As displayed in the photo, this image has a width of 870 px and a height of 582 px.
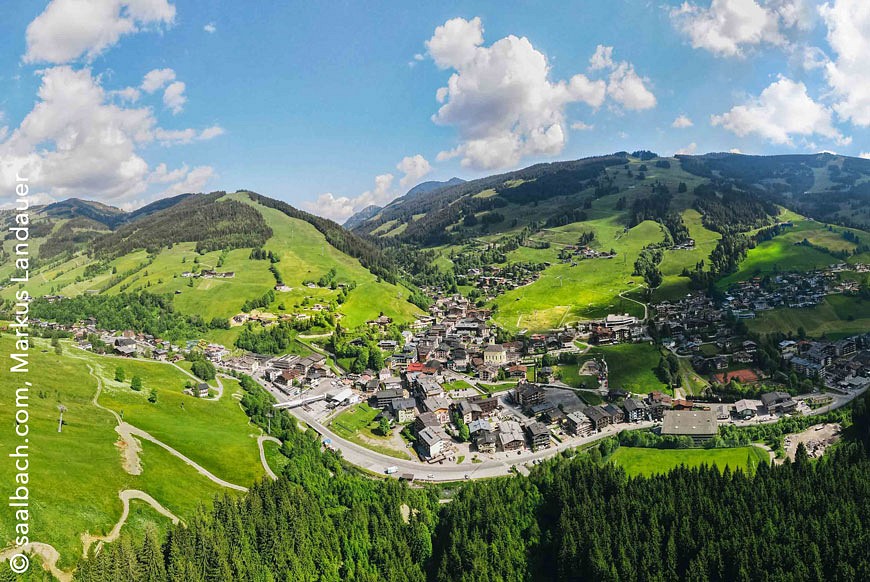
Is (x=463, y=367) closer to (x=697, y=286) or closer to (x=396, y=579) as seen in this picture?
(x=396, y=579)

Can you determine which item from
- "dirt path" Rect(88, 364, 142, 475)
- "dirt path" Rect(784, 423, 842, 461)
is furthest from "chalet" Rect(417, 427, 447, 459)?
"dirt path" Rect(784, 423, 842, 461)

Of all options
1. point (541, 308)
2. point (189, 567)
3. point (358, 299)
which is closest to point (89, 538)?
point (189, 567)

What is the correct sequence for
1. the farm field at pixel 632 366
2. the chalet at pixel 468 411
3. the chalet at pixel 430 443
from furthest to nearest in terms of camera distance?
the farm field at pixel 632 366, the chalet at pixel 468 411, the chalet at pixel 430 443

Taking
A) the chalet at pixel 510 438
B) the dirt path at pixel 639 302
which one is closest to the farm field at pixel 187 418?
the chalet at pixel 510 438

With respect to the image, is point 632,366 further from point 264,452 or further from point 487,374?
point 264,452

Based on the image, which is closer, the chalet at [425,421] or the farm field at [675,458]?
the farm field at [675,458]

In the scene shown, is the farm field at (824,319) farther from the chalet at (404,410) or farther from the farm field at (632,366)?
the chalet at (404,410)

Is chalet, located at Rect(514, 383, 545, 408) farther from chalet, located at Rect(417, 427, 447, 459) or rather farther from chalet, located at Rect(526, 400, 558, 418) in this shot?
chalet, located at Rect(417, 427, 447, 459)
